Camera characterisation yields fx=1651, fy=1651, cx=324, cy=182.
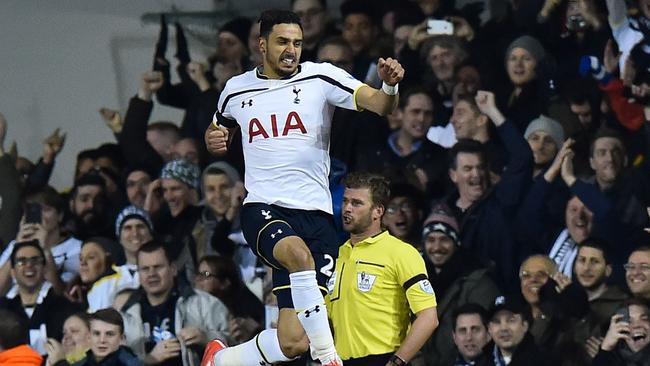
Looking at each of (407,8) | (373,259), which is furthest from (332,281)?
(407,8)

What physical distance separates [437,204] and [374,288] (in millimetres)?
2721

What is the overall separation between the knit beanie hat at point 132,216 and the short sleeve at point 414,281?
4.11m

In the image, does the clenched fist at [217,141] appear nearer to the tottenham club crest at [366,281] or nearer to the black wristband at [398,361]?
the tottenham club crest at [366,281]

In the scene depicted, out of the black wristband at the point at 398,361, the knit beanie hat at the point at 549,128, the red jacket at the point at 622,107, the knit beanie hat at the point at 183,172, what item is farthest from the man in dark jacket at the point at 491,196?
the black wristband at the point at 398,361

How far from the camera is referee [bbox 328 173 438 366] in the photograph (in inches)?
320

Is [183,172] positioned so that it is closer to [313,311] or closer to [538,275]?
[538,275]

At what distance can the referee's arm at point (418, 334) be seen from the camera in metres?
7.94

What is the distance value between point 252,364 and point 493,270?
9.39 ft

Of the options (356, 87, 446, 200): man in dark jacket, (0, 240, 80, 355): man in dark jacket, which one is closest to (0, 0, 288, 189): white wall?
(0, 240, 80, 355): man in dark jacket

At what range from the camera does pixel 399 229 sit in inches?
426

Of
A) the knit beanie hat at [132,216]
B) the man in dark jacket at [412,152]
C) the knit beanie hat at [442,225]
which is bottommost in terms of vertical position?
the knit beanie hat at [442,225]

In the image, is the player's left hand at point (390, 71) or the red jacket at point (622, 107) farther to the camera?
the red jacket at point (622, 107)

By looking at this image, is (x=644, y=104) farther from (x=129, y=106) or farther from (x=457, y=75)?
(x=129, y=106)

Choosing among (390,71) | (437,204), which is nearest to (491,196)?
(437,204)
